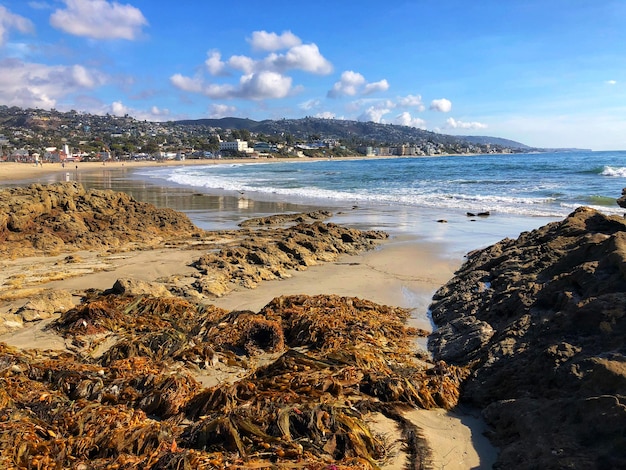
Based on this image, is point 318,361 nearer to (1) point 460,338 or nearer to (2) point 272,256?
(1) point 460,338

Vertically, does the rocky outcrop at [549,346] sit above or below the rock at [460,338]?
above

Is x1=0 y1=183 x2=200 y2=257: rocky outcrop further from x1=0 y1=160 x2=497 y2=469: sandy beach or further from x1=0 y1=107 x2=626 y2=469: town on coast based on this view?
x1=0 y1=107 x2=626 y2=469: town on coast

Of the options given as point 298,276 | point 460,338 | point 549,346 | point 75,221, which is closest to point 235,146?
point 75,221

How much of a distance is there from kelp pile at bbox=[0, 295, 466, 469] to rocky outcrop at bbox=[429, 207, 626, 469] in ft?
1.67

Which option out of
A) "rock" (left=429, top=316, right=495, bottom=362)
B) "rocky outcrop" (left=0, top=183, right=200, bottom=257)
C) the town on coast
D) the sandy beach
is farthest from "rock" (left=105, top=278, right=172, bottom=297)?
"rocky outcrop" (left=0, top=183, right=200, bottom=257)

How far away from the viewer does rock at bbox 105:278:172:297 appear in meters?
6.39

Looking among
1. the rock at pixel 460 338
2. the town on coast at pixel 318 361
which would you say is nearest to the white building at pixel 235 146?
the town on coast at pixel 318 361

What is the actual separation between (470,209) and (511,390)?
1548 centimetres

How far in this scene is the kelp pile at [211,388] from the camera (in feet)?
9.32

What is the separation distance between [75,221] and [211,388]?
8906mm

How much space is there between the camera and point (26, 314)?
5535mm

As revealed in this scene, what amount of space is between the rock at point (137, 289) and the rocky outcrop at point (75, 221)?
4239 mm

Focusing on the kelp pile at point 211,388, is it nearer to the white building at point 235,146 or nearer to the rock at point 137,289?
the rock at point 137,289

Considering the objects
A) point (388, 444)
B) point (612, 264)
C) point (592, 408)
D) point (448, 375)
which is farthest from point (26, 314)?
point (612, 264)
